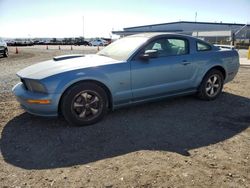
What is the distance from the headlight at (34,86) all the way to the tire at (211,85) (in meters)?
3.38

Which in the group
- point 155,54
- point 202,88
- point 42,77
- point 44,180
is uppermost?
point 155,54

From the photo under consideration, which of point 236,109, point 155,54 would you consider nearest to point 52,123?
point 155,54

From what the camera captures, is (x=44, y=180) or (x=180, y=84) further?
(x=180, y=84)

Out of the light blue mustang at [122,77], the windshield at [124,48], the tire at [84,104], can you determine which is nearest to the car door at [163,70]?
the light blue mustang at [122,77]

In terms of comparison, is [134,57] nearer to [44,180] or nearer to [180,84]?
[180,84]

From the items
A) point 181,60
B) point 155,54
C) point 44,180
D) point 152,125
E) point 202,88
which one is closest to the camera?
point 44,180

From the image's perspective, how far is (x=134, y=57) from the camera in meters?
4.92

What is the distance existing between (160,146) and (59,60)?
8.42 feet

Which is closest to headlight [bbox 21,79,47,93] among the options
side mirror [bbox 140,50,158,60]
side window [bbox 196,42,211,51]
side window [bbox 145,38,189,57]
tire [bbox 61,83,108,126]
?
tire [bbox 61,83,108,126]

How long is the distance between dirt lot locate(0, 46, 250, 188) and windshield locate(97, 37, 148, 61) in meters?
1.11

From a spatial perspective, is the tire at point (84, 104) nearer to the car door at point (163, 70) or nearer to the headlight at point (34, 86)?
the headlight at point (34, 86)

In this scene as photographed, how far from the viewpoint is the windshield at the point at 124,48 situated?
5.03m

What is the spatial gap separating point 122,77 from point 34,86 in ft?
4.89

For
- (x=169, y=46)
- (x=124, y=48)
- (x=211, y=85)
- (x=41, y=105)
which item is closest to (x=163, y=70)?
(x=169, y=46)
